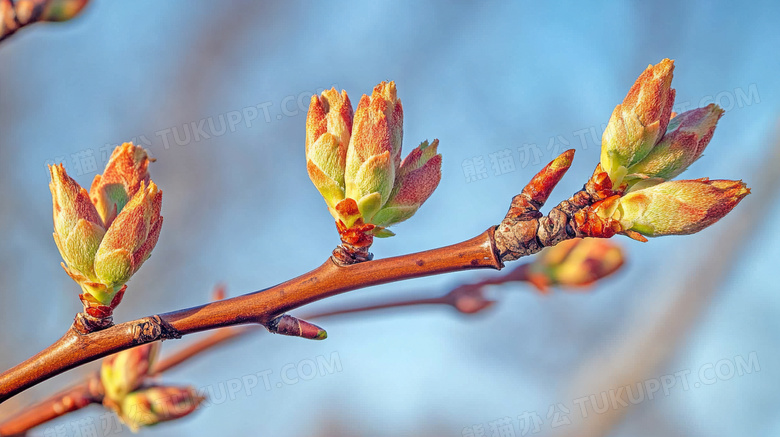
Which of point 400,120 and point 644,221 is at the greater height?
point 400,120

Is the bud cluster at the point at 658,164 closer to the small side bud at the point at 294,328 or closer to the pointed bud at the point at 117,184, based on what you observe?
the small side bud at the point at 294,328

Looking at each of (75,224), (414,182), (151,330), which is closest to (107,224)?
(75,224)

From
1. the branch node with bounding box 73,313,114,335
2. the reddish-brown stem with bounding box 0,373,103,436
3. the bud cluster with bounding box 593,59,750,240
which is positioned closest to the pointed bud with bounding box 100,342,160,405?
the reddish-brown stem with bounding box 0,373,103,436

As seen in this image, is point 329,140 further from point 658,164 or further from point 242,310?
point 658,164

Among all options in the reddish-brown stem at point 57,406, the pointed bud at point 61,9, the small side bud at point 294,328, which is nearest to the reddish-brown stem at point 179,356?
the reddish-brown stem at point 57,406

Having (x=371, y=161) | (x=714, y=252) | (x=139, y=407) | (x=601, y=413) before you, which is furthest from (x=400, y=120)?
(x=714, y=252)

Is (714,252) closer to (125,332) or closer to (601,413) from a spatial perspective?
(601,413)
